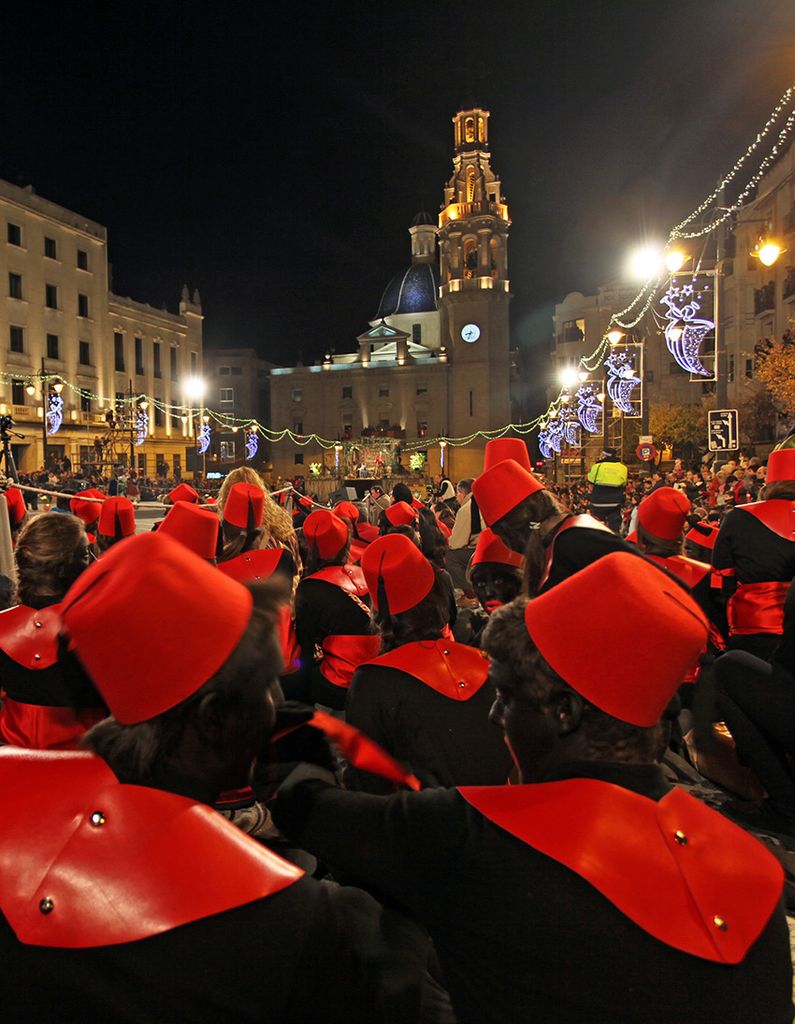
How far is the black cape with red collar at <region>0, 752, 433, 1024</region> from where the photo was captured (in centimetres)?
117

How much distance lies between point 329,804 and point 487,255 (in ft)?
243

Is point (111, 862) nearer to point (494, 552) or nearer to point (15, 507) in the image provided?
point (494, 552)

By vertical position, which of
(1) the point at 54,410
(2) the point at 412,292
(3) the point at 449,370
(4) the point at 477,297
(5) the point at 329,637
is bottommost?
(5) the point at 329,637

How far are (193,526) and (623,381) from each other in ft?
70.7

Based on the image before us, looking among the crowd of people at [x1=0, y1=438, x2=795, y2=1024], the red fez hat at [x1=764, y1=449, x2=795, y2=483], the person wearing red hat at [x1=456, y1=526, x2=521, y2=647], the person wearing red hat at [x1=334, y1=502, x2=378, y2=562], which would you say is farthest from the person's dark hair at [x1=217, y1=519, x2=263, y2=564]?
the red fez hat at [x1=764, y1=449, x2=795, y2=483]

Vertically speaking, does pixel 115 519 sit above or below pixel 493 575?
above

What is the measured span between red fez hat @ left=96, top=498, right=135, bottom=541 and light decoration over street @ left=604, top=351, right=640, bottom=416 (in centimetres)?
1931

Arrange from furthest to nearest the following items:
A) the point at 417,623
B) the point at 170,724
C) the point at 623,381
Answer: the point at 623,381 → the point at 417,623 → the point at 170,724

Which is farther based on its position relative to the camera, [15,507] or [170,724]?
[15,507]

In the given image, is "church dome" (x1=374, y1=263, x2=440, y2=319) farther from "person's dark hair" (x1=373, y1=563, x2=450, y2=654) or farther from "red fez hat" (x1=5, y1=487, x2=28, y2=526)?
"person's dark hair" (x1=373, y1=563, x2=450, y2=654)

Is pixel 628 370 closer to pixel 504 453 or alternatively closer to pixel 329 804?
pixel 504 453

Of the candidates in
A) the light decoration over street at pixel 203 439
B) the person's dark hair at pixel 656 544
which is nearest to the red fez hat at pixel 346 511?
the person's dark hair at pixel 656 544

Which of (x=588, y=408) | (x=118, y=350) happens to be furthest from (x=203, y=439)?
(x=118, y=350)

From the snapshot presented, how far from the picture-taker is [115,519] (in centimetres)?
660
